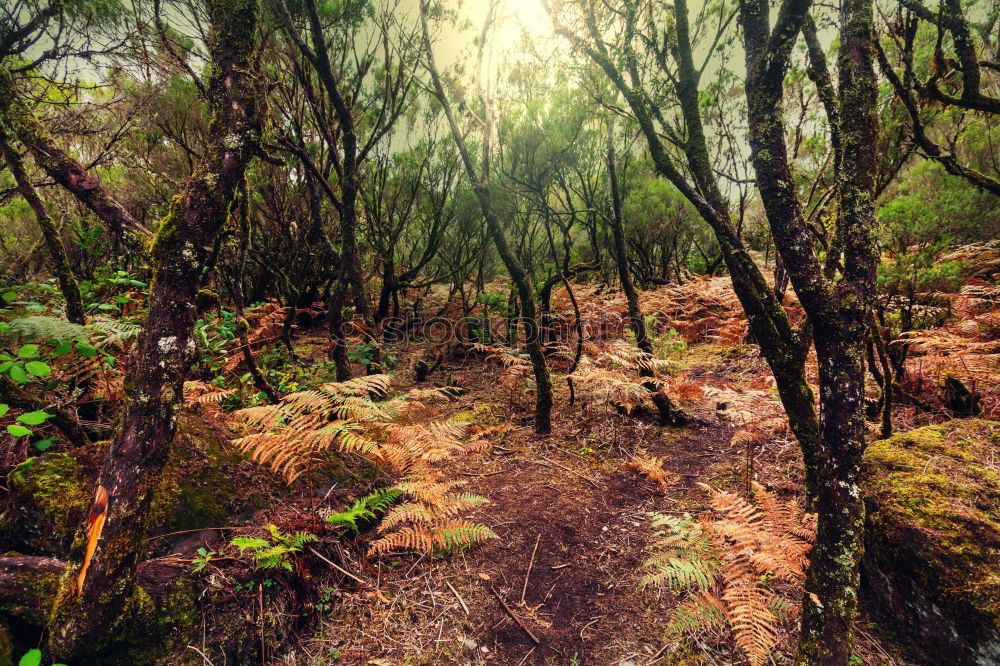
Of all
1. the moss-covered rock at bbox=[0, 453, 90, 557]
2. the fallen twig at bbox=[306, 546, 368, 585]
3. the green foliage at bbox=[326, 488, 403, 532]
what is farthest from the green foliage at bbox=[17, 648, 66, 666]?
the green foliage at bbox=[326, 488, 403, 532]

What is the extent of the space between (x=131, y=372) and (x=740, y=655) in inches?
142

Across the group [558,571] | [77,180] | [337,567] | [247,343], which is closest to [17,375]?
[77,180]

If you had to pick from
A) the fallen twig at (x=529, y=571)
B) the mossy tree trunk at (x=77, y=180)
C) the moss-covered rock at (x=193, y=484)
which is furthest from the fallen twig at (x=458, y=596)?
the mossy tree trunk at (x=77, y=180)

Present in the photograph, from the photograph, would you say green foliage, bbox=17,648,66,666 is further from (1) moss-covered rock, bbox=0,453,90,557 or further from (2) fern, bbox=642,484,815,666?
(2) fern, bbox=642,484,815,666

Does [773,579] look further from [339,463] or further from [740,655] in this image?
[339,463]

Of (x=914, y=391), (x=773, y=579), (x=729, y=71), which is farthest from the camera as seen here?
(x=729, y=71)

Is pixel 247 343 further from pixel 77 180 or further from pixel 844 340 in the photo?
pixel 844 340

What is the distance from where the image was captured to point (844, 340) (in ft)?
5.28

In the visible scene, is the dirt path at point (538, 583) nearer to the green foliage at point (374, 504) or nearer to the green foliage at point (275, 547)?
the green foliage at point (374, 504)

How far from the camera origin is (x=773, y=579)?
242cm

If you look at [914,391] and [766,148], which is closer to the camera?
[766,148]

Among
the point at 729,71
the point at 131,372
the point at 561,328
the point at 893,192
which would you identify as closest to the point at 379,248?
the point at 561,328

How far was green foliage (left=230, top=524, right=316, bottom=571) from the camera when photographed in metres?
2.09

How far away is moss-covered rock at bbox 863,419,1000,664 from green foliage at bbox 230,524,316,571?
3.39 meters
